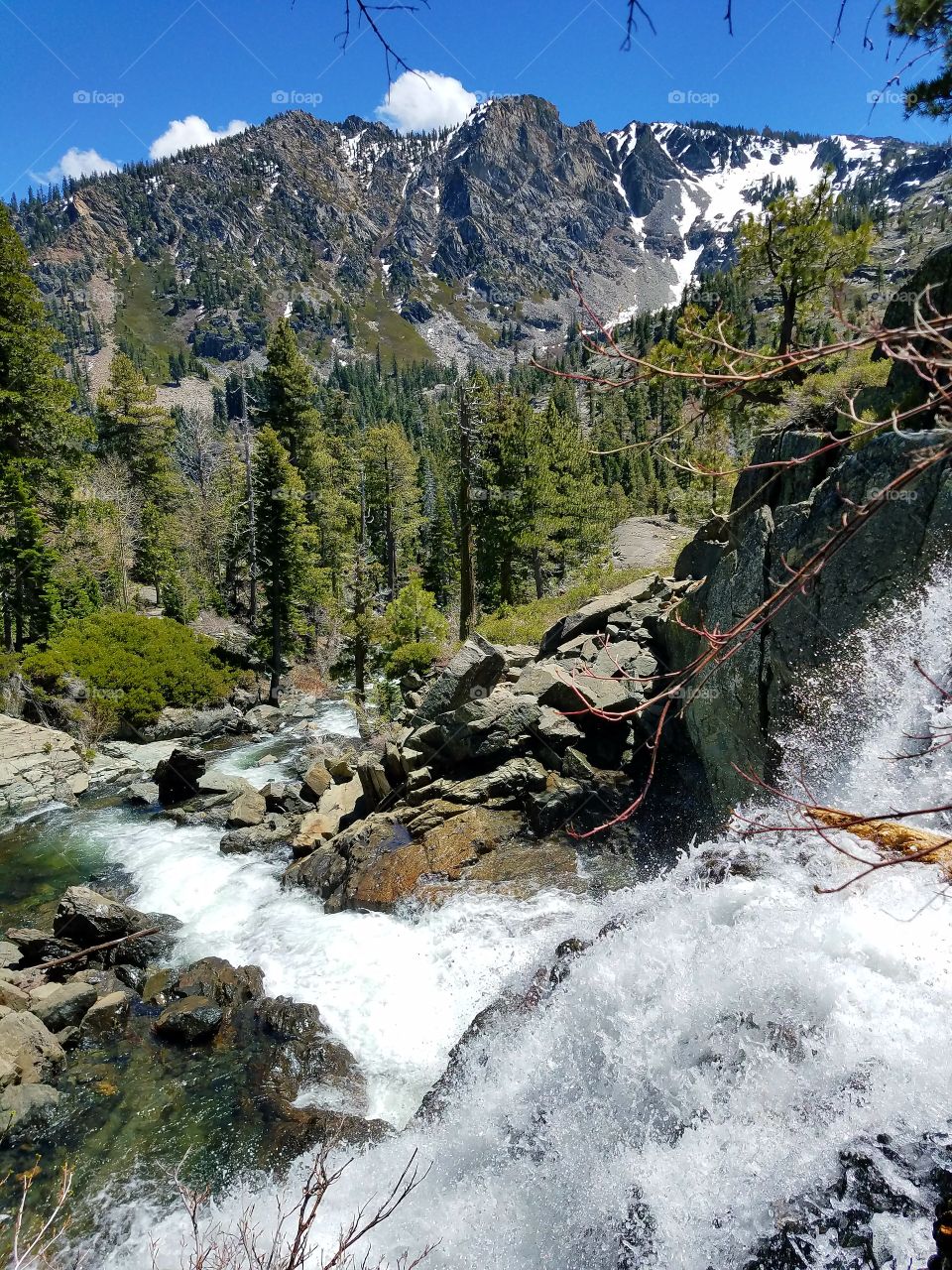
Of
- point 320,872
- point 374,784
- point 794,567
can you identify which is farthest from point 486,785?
point 794,567

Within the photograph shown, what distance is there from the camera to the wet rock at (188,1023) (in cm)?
932

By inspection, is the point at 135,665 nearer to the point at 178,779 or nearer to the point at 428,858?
the point at 178,779

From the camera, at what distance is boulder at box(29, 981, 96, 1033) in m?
9.57

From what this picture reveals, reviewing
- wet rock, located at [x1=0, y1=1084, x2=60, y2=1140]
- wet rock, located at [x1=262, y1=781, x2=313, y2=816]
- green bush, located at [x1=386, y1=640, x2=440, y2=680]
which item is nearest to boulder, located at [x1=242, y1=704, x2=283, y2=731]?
green bush, located at [x1=386, y1=640, x2=440, y2=680]

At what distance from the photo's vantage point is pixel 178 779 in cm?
1942

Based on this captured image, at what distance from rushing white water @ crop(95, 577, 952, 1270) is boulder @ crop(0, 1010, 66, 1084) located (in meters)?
2.88

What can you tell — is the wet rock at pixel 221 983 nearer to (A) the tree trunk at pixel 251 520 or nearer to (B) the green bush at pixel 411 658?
(B) the green bush at pixel 411 658

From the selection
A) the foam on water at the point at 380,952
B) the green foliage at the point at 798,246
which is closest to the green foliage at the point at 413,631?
the foam on water at the point at 380,952

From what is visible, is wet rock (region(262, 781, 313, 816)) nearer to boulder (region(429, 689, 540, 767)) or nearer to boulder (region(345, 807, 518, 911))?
boulder (region(429, 689, 540, 767))

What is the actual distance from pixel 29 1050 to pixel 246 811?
Answer: 8.02 meters

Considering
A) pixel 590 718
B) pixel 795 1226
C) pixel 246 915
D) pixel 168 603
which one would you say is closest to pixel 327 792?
pixel 246 915

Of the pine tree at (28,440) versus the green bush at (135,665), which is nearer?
the pine tree at (28,440)

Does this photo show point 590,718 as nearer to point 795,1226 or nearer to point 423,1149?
point 423,1149

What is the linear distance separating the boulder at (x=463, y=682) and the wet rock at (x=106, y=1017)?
8.08 meters
